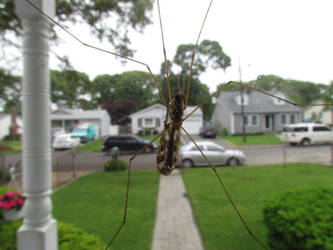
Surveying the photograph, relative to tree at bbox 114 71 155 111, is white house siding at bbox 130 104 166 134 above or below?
below

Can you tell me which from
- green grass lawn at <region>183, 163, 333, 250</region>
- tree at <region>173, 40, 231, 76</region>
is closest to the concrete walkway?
green grass lawn at <region>183, 163, 333, 250</region>

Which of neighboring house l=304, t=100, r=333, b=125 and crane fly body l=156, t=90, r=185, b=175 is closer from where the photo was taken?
crane fly body l=156, t=90, r=185, b=175

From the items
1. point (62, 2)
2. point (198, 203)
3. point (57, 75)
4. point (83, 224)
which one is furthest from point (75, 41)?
point (198, 203)

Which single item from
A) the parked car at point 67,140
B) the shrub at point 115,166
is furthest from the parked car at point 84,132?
the shrub at point 115,166

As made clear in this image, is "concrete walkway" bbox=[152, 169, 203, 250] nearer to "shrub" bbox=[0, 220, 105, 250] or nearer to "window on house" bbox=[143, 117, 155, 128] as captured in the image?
"shrub" bbox=[0, 220, 105, 250]

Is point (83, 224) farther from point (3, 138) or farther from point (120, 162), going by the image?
point (120, 162)

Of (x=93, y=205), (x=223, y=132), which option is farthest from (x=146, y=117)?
(x=93, y=205)
